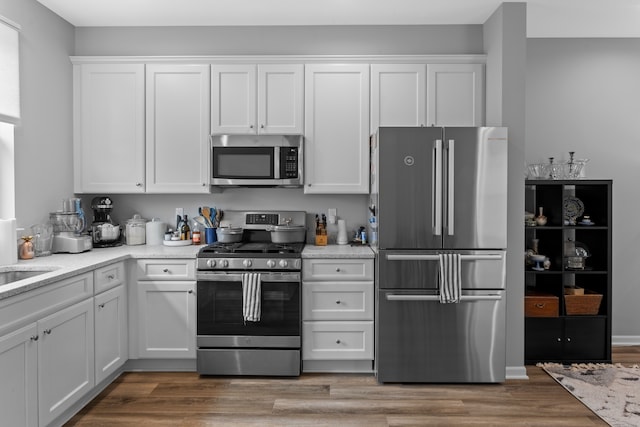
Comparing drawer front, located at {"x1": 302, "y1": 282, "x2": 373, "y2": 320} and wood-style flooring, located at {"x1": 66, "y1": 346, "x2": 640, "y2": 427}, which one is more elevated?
drawer front, located at {"x1": 302, "y1": 282, "x2": 373, "y2": 320}

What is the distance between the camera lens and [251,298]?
3375 mm

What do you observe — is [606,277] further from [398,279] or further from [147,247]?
[147,247]

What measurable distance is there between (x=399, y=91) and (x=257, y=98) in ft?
3.67

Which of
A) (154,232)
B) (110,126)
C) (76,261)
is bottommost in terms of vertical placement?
(76,261)

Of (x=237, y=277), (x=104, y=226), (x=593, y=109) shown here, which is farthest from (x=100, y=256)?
(x=593, y=109)

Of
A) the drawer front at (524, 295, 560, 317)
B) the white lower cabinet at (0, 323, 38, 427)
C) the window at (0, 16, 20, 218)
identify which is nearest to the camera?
the white lower cabinet at (0, 323, 38, 427)

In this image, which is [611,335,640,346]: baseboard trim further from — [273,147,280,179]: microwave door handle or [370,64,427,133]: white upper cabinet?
[273,147,280,179]: microwave door handle

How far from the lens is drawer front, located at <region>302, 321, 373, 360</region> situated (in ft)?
11.5

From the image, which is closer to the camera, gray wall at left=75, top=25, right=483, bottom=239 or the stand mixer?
the stand mixer

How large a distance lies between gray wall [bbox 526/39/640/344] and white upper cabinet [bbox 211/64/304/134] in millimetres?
2073

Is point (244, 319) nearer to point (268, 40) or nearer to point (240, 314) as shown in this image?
point (240, 314)

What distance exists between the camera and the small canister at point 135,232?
12.9ft

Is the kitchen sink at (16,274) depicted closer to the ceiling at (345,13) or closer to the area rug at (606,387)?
the ceiling at (345,13)

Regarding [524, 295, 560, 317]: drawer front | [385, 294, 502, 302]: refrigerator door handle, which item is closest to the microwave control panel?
[385, 294, 502, 302]: refrigerator door handle
